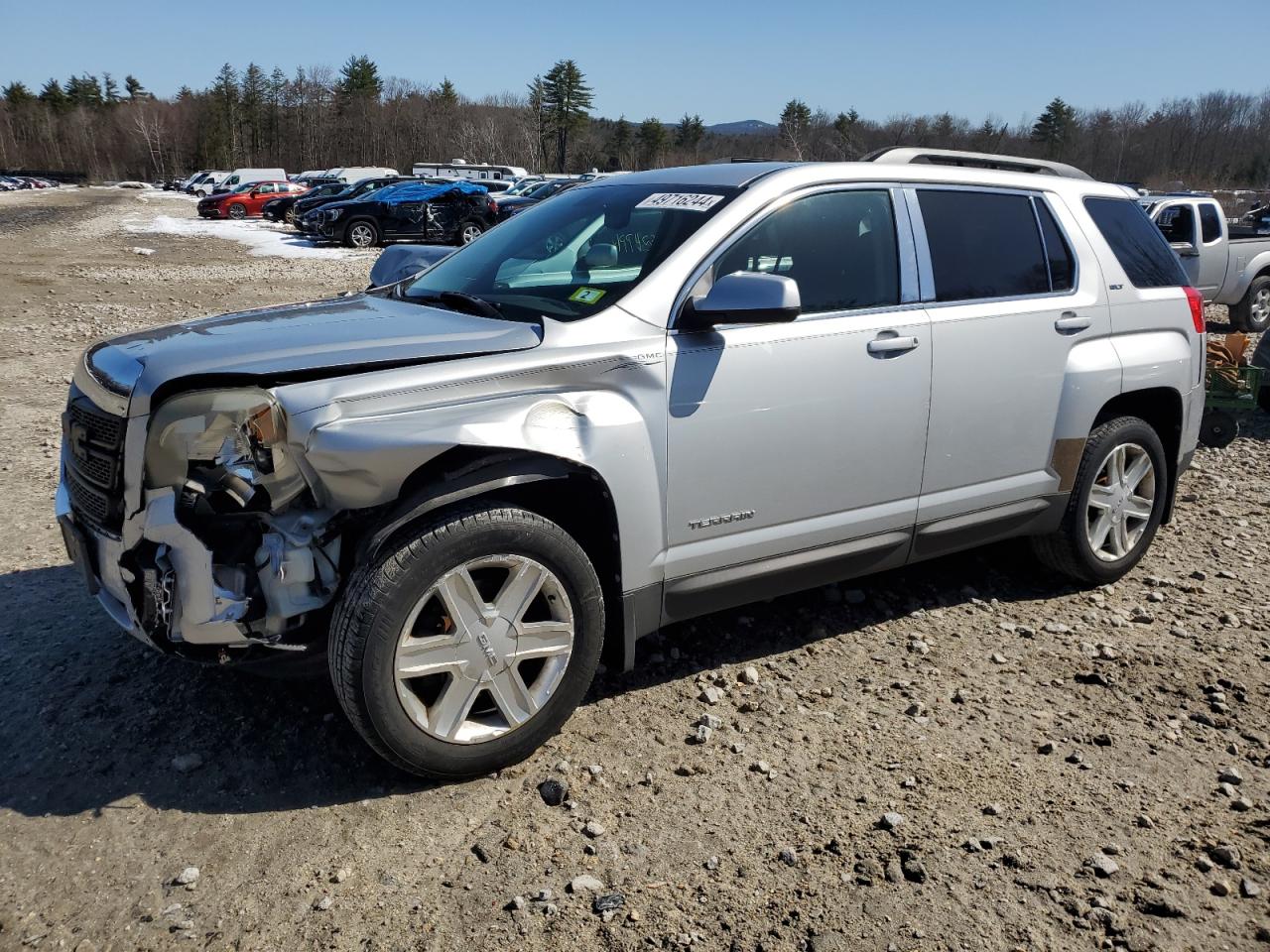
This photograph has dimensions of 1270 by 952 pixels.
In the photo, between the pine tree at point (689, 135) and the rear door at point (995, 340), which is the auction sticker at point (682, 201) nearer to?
the rear door at point (995, 340)

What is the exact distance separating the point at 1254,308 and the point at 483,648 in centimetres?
1468

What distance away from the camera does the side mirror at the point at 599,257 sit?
11.9 ft

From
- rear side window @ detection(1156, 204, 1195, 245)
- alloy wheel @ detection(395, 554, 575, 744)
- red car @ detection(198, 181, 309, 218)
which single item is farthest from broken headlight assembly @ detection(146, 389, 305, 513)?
red car @ detection(198, 181, 309, 218)

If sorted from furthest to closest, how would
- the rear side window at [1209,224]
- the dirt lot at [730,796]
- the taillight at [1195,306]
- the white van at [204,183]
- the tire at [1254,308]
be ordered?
the white van at [204,183], the tire at [1254,308], the rear side window at [1209,224], the taillight at [1195,306], the dirt lot at [730,796]

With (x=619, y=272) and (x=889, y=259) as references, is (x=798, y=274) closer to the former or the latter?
(x=889, y=259)

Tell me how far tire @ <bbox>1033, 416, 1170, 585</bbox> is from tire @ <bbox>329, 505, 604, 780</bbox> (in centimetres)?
253

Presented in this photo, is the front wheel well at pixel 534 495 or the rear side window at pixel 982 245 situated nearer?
the front wheel well at pixel 534 495

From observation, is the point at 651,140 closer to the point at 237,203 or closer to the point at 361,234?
the point at 237,203

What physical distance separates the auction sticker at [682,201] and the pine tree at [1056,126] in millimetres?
113105

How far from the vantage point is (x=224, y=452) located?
2.79m

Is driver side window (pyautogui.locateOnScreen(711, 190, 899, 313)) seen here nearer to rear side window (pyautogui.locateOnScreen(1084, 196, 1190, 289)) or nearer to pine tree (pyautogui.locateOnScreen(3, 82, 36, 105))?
rear side window (pyautogui.locateOnScreen(1084, 196, 1190, 289))

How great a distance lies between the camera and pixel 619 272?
3459mm

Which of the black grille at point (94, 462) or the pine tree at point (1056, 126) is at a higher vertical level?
the pine tree at point (1056, 126)

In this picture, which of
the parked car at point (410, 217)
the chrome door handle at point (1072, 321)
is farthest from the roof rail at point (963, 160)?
the parked car at point (410, 217)
